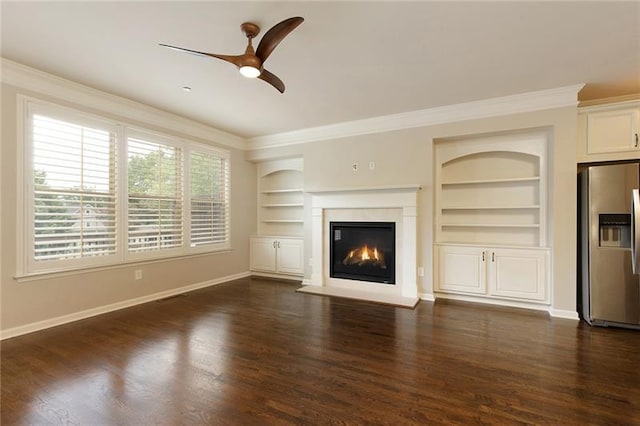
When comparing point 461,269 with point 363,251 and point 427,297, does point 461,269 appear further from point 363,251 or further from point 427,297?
point 363,251

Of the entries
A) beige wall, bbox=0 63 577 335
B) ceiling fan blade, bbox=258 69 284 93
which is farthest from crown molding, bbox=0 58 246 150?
ceiling fan blade, bbox=258 69 284 93

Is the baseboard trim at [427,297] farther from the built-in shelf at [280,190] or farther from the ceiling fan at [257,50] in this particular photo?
the ceiling fan at [257,50]

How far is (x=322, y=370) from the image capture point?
2.28m

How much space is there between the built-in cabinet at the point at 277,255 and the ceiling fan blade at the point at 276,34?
362 centimetres

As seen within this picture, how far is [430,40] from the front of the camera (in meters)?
2.48

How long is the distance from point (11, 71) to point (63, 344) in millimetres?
2750

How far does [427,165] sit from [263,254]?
3483mm

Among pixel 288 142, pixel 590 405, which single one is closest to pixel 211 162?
pixel 288 142

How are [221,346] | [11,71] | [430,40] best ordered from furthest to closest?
[11,71] → [221,346] → [430,40]

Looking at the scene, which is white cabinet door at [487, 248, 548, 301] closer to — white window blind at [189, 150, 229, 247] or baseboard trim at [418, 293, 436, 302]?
baseboard trim at [418, 293, 436, 302]

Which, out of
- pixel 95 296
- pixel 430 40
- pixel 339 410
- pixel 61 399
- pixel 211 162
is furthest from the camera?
pixel 211 162

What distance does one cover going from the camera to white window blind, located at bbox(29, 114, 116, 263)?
3.08m

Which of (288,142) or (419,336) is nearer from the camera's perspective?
(419,336)

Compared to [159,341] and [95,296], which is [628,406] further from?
[95,296]
